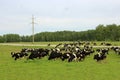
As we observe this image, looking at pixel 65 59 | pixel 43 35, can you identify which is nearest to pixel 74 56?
pixel 65 59

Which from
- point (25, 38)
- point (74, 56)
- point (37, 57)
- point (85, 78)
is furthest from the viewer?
point (25, 38)

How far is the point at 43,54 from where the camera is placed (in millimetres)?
37062

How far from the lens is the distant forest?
132375mm

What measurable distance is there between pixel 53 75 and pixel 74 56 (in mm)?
11377

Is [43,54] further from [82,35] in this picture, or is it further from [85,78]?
[82,35]

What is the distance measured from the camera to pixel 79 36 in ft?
509

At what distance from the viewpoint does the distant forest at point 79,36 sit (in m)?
132

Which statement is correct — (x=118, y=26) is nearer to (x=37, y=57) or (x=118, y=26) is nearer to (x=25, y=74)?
(x=37, y=57)

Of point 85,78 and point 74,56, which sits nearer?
point 85,78

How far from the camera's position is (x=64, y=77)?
19.9m

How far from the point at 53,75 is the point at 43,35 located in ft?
458

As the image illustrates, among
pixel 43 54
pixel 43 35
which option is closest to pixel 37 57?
pixel 43 54

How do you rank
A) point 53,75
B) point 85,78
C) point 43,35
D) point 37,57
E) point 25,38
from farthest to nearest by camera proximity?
point 43,35 < point 25,38 < point 37,57 < point 53,75 < point 85,78

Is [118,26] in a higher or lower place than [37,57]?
higher
